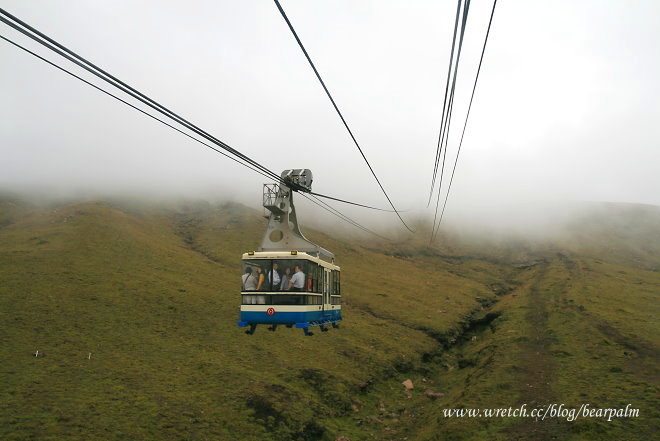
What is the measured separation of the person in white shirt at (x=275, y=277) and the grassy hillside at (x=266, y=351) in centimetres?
1328

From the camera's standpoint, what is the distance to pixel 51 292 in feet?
161

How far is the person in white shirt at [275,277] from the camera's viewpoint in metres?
21.7

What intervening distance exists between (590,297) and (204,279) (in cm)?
6106

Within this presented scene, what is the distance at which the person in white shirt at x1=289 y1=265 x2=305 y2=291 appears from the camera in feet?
70.8

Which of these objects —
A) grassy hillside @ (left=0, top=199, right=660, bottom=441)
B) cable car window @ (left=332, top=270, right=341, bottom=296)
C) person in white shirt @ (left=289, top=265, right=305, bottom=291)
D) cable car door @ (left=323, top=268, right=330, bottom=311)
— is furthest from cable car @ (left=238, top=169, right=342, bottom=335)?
grassy hillside @ (left=0, top=199, right=660, bottom=441)

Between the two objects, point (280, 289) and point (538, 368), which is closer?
point (280, 289)

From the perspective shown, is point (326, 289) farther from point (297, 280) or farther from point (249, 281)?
point (249, 281)

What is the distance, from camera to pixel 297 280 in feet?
71.3

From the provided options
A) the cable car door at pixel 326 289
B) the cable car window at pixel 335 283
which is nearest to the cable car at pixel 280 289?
the cable car door at pixel 326 289

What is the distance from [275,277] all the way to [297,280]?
3.61 ft

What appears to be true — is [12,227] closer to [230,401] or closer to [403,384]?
[230,401]

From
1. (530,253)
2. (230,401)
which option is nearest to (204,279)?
(230,401)

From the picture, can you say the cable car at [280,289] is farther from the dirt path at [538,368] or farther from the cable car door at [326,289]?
the dirt path at [538,368]

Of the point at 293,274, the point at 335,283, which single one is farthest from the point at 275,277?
the point at 335,283
